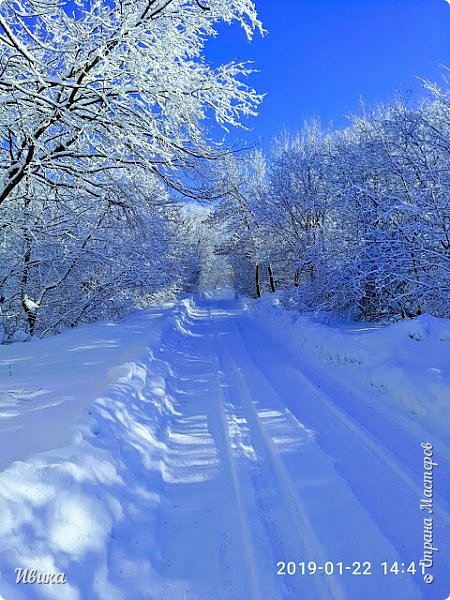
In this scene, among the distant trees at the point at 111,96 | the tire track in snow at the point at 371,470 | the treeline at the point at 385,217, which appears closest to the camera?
the tire track in snow at the point at 371,470

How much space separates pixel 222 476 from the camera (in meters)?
3.46

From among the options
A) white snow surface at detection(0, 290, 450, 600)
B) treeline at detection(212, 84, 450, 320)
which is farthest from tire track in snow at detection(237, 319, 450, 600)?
treeline at detection(212, 84, 450, 320)

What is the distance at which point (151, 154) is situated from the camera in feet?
14.7

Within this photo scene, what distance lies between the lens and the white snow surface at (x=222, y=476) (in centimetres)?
223

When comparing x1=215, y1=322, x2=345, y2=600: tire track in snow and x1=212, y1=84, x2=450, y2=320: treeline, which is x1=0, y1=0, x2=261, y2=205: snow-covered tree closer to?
x1=212, y1=84, x2=450, y2=320: treeline

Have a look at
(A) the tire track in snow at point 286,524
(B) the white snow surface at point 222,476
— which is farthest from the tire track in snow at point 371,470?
(A) the tire track in snow at point 286,524

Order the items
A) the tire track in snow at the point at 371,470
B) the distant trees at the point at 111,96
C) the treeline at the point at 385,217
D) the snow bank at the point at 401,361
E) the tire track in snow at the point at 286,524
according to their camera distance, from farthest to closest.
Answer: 1. the treeline at the point at 385,217
2. the snow bank at the point at 401,361
3. the distant trees at the point at 111,96
4. the tire track in snow at the point at 371,470
5. the tire track in snow at the point at 286,524

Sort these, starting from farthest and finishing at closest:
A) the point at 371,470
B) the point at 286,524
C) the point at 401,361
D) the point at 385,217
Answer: the point at 385,217 → the point at 401,361 → the point at 371,470 → the point at 286,524

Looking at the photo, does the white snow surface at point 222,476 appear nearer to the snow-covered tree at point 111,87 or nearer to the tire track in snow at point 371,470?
the tire track in snow at point 371,470

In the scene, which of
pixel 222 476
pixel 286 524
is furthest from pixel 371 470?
pixel 222 476

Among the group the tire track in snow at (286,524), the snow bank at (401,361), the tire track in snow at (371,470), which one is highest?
the snow bank at (401,361)

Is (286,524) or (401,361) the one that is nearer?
(286,524)

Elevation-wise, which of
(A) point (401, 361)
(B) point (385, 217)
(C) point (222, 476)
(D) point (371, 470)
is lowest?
(C) point (222, 476)

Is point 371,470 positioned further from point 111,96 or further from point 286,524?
point 111,96
